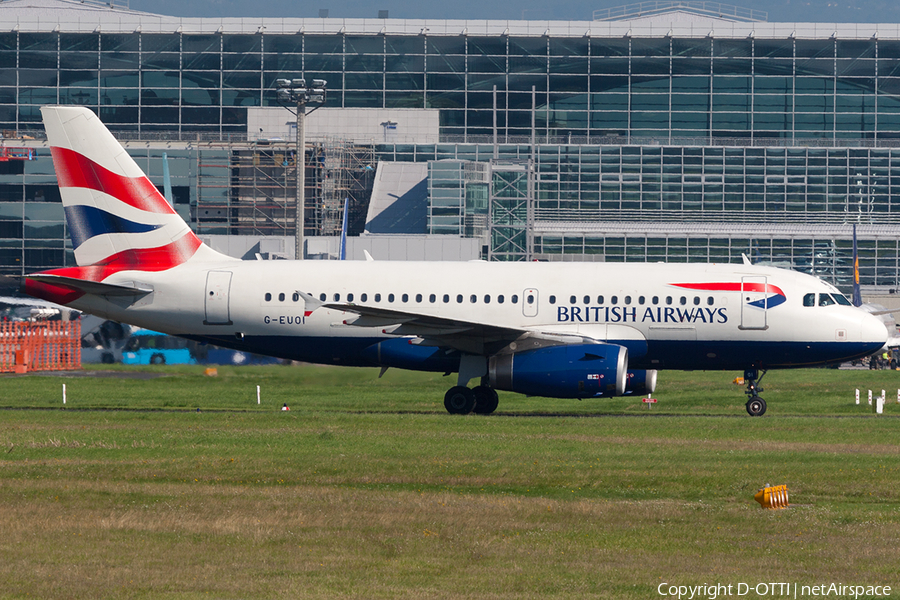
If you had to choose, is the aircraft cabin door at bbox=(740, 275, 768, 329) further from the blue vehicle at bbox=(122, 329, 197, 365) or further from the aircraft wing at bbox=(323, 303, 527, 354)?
the blue vehicle at bbox=(122, 329, 197, 365)

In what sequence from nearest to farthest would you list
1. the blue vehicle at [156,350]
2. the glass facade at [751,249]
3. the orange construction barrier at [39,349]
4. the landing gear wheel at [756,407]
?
the landing gear wheel at [756,407]
the orange construction barrier at [39,349]
the blue vehicle at [156,350]
the glass facade at [751,249]

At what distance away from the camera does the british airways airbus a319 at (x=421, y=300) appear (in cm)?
3177

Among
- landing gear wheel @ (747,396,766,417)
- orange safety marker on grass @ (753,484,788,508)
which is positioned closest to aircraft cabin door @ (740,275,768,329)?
landing gear wheel @ (747,396,766,417)

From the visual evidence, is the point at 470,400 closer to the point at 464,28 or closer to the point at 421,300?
the point at 421,300

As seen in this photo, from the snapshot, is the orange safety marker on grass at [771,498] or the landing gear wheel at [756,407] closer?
the orange safety marker on grass at [771,498]

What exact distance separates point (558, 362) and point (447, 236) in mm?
64168

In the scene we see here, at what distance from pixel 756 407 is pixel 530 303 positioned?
6640 millimetres

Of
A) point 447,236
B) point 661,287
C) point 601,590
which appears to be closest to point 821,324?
point 661,287

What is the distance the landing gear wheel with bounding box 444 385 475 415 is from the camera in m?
31.2

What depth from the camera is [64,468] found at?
19.2 metres

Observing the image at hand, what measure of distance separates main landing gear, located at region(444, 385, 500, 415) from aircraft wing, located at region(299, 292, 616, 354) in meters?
1.20

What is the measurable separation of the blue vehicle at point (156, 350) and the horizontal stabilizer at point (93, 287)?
23769 millimetres

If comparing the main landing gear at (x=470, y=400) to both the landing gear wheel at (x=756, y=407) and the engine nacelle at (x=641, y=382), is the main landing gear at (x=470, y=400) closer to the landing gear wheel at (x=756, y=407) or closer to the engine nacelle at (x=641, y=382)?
the engine nacelle at (x=641, y=382)

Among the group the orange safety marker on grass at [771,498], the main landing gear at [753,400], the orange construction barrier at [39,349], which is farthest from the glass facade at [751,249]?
the orange safety marker on grass at [771,498]
